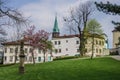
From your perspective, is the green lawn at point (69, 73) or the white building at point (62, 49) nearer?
the green lawn at point (69, 73)

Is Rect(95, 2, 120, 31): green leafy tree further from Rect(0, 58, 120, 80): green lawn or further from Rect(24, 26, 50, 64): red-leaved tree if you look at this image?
Rect(24, 26, 50, 64): red-leaved tree

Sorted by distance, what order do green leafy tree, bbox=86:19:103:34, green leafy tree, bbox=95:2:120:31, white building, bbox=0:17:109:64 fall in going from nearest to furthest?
green leafy tree, bbox=95:2:120:31 → green leafy tree, bbox=86:19:103:34 → white building, bbox=0:17:109:64

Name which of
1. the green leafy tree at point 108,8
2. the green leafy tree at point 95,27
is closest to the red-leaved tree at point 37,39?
the green leafy tree at point 95,27

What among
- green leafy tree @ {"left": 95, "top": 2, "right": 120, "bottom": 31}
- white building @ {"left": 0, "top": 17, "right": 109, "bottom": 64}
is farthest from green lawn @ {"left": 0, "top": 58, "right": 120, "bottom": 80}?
white building @ {"left": 0, "top": 17, "right": 109, "bottom": 64}

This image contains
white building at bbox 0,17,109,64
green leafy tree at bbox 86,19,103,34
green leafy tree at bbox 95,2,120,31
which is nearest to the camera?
green leafy tree at bbox 95,2,120,31

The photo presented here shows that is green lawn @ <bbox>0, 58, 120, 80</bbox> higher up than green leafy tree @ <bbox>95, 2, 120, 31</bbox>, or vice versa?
green leafy tree @ <bbox>95, 2, 120, 31</bbox>

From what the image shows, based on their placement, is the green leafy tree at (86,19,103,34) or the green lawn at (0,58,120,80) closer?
the green lawn at (0,58,120,80)

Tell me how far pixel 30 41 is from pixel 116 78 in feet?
157

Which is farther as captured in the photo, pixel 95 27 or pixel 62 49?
Answer: pixel 62 49

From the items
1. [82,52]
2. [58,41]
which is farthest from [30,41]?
[58,41]

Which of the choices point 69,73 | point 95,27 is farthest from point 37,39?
point 69,73

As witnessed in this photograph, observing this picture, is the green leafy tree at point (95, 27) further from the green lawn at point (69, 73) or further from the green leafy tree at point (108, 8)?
the green leafy tree at point (108, 8)

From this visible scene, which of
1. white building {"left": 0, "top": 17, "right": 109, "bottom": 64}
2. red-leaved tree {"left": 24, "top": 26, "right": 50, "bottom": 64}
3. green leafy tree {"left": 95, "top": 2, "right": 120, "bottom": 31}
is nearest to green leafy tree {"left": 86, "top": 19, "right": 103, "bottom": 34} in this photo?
red-leaved tree {"left": 24, "top": 26, "right": 50, "bottom": 64}

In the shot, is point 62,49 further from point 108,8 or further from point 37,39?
point 108,8
